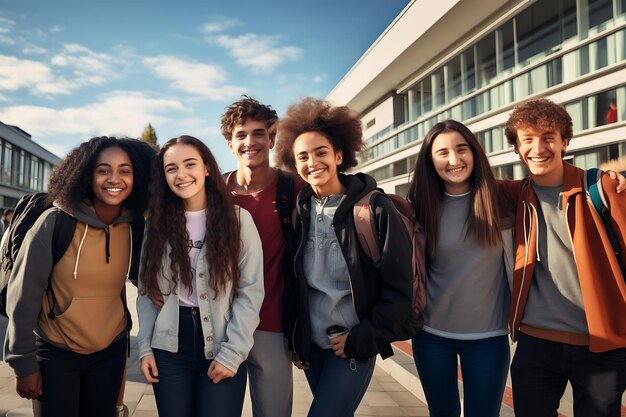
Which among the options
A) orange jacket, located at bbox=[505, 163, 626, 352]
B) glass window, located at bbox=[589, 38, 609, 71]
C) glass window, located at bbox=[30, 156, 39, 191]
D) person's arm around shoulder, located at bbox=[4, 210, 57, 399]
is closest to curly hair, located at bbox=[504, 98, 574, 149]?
orange jacket, located at bbox=[505, 163, 626, 352]

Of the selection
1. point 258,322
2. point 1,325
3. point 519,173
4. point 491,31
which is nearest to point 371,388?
point 258,322

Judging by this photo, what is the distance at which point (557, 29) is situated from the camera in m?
14.4

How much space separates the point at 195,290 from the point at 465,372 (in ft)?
5.51

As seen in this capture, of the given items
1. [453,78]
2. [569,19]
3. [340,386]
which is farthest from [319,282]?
[453,78]

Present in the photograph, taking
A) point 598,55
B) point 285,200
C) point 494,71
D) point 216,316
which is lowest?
point 216,316

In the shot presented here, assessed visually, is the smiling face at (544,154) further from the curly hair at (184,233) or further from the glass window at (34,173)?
the glass window at (34,173)

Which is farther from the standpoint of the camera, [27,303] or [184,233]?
[184,233]

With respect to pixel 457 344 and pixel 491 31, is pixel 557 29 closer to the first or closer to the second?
pixel 491 31

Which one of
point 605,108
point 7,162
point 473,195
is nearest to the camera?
point 473,195

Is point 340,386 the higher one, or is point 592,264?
point 592,264

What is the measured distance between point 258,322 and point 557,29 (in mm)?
15433

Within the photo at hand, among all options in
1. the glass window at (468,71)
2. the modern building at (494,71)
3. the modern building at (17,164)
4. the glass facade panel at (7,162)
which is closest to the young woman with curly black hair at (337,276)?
the modern building at (494,71)

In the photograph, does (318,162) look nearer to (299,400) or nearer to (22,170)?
(299,400)

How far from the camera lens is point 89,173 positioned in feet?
9.27
